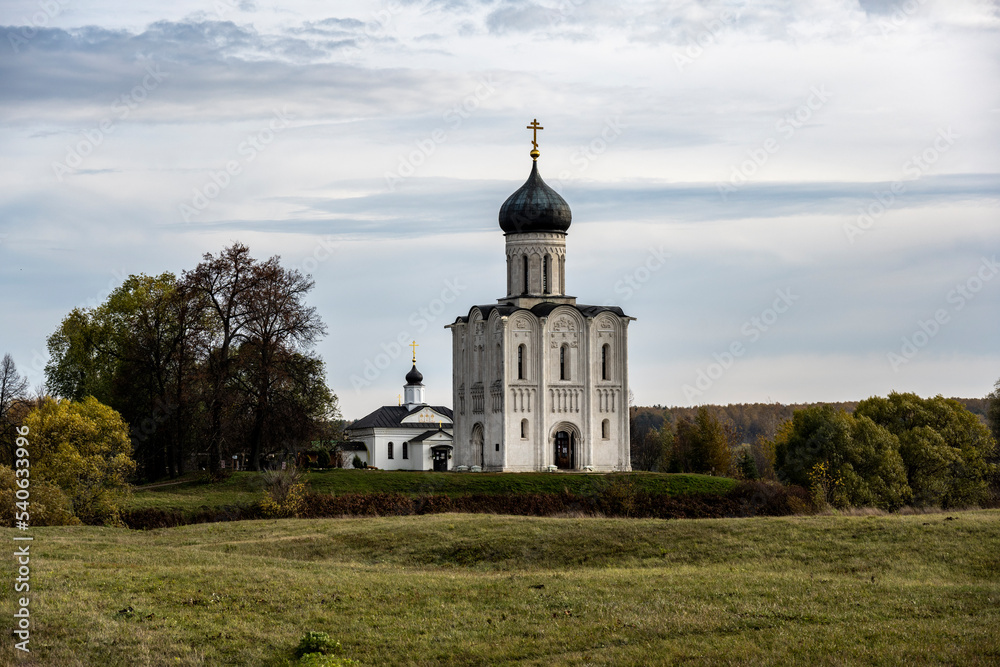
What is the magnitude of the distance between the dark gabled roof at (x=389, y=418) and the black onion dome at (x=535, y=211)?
23.0m

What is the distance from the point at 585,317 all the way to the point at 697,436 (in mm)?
26209

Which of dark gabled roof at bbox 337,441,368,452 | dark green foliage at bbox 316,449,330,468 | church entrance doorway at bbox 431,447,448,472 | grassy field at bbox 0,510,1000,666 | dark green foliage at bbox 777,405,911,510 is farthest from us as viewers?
dark gabled roof at bbox 337,441,368,452

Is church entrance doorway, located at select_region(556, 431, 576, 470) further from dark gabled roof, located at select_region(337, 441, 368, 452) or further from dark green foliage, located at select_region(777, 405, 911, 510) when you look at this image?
dark gabled roof, located at select_region(337, 441, 368, 452)

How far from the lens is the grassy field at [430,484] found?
45.2 meters

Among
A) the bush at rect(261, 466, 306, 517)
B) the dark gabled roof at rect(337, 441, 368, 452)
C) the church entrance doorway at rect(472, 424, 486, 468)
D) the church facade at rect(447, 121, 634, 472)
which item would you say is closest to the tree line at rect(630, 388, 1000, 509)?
the church facade at rect(447, 121, 634, 472)

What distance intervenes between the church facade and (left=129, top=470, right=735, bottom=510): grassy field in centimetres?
423

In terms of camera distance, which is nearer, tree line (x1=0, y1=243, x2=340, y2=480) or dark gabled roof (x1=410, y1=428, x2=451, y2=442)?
tree line (x1=0, y1=243, x2=340, y2=480)

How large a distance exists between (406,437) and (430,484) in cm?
2853

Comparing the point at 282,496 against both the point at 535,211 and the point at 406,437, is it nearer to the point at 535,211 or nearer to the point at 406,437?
the point at 535,211

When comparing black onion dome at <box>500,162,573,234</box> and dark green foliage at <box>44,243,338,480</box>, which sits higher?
black onion dome at <box>500,162,573,234</box>

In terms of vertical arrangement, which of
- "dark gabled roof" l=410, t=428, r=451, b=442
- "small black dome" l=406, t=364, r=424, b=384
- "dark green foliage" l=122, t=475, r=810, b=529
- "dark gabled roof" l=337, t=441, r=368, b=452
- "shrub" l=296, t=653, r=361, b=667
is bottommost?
"shrub" l=296, t=653, r=361, b=667

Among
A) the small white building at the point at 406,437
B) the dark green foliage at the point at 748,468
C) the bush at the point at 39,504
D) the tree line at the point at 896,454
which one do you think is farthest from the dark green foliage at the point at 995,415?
the bush at the point at 39,504

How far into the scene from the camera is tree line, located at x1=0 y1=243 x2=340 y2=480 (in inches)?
1909

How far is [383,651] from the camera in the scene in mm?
17000
